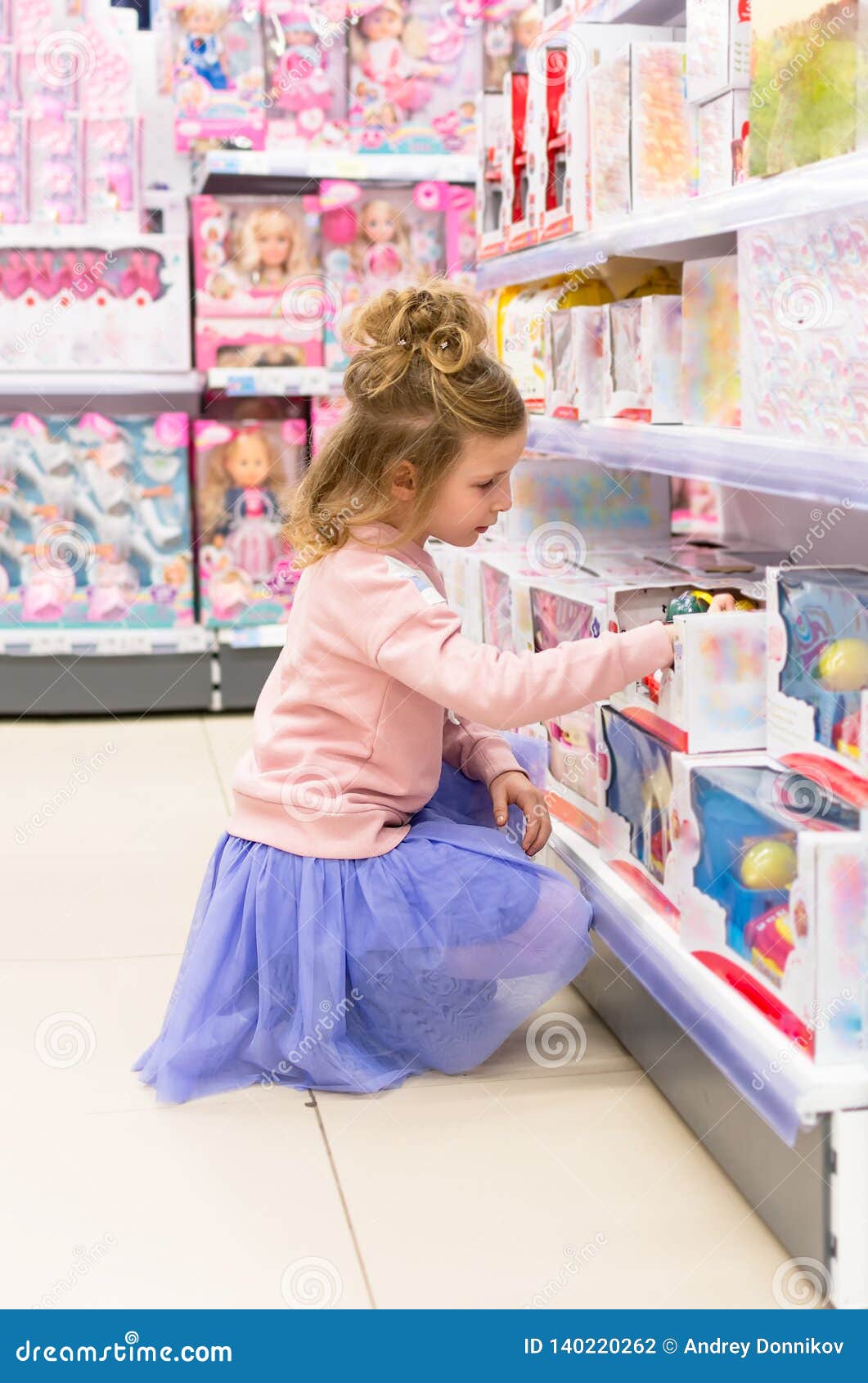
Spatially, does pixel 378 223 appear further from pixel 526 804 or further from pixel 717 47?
pixel 526 804

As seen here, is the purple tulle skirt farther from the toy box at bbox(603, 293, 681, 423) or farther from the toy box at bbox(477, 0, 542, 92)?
the toy box at bbox(477, 0, 542, 92)

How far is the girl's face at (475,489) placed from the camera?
1.67m

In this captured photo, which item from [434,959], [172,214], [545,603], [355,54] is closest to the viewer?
[434,959]

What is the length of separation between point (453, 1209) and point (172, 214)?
297 cm

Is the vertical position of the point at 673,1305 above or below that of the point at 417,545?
below

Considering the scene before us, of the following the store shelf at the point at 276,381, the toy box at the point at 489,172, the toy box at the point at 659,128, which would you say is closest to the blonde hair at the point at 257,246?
the store shelf at the point at 276,381

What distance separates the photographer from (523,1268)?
131cm

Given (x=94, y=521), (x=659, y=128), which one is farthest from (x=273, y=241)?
(x=659, y=128)

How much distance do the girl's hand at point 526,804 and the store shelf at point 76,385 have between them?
2.10 m

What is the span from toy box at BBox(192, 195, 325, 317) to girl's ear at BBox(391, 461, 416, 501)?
80.8 inches

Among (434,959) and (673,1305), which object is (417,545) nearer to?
(434,959)

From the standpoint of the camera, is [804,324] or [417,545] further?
[417,545]

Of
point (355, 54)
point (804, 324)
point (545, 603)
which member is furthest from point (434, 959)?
point (355, 54)

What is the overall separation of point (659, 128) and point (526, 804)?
90 centimetres
